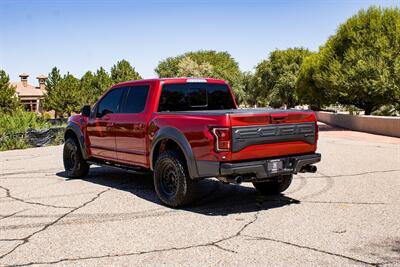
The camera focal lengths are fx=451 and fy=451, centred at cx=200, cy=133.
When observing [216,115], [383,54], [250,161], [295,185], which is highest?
[383,54]

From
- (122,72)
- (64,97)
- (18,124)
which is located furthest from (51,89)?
(18,124)

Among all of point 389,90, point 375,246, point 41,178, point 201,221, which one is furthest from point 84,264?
point 389,90

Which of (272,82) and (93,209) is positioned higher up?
(272,82)

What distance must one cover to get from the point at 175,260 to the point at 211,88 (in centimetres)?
413

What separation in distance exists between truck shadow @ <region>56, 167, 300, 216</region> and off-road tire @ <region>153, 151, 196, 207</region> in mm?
245

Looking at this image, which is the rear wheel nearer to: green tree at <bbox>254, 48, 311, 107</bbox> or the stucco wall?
the stucco wall

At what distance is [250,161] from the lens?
605 cm

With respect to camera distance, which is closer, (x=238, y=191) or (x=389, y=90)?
(x=238, y=191)

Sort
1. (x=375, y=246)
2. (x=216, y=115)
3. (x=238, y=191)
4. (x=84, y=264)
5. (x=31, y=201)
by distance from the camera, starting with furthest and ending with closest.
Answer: (x=238, y=191)
(x=31, y=201)
(x=216, y=115)
(x=375, y=246)
(x=84, y=264)

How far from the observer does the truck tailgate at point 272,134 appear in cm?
586

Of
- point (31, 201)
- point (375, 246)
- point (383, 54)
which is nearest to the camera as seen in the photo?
point (375, 246)

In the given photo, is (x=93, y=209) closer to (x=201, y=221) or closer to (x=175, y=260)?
(x=201, y=221)

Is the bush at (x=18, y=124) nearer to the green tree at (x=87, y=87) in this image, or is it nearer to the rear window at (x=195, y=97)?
the rear window at (x=195, y=97)

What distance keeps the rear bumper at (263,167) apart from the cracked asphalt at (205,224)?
590 millimetres
